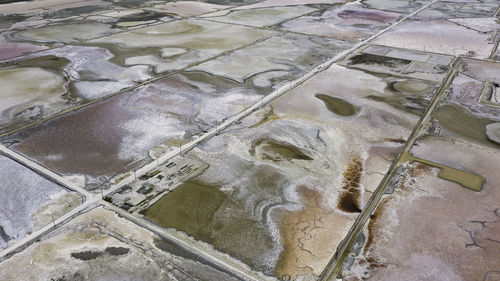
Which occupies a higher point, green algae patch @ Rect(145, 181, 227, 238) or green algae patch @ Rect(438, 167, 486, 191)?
green algae patch @ Rect(145, 181, 227, 238)

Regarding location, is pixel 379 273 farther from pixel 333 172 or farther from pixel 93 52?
pixel 93 52

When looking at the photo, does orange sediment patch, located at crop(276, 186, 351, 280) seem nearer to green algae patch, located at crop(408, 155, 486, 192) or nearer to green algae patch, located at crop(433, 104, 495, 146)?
green algae patch, located at crop(408, 155, 486, 192)

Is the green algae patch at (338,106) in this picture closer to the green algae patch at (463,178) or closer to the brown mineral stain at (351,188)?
the brown mineral stain at (351,188)

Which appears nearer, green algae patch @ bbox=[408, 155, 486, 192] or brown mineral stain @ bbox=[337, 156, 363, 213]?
brown mineral stain @ bbox=[337, 156, 363, 213]

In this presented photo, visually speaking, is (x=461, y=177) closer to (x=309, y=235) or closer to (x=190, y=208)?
(x=309, y=235)

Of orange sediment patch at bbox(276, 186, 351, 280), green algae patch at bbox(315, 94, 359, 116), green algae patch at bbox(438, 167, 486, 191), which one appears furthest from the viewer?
green algae patch at bbox(315, 94, 359, 116)

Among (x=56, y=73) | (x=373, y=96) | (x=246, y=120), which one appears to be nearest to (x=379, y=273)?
(x=246, y=120)

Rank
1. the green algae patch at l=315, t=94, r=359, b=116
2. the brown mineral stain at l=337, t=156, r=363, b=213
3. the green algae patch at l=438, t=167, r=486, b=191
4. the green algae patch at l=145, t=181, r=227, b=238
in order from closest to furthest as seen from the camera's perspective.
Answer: the green algae patch at l=145, t=181, r=227, b=238, the brown mineral stain at l=337, t=156, r=363, b=213, the green algae patch at l=438, t=167, r=486, b=191, the green algae patch at l=315, t=94, r=359, b=116

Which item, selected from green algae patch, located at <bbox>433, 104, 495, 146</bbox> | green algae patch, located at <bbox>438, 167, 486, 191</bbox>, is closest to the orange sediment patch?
green algae patch, located at <bbox>438, 167, 486, 191</bbox>
